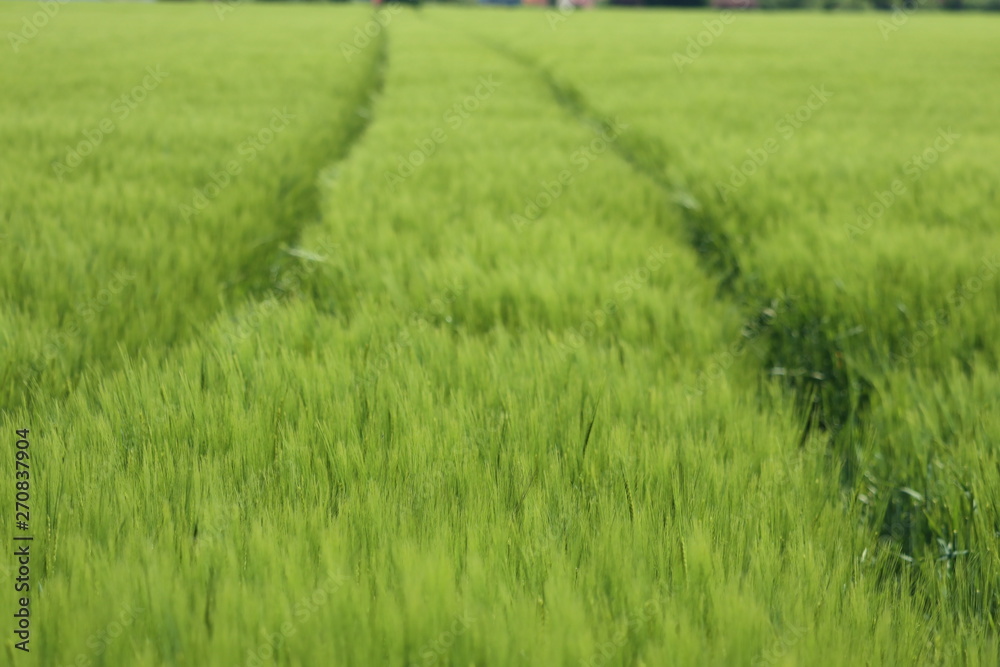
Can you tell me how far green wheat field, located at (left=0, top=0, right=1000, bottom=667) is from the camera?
0.68 meters

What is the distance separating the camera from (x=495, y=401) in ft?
4.08

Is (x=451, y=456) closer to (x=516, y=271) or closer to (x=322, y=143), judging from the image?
(x=516, y=271)

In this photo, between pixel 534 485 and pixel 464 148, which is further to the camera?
pixel 464 148

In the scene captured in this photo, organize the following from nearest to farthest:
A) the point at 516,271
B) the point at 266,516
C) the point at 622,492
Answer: the point at 266,516 → the point at 622,492 → the point at 516,271

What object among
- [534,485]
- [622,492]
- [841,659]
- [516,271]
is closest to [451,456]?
[534,485]

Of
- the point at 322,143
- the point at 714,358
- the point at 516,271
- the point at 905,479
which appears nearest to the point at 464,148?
the point at 322,143

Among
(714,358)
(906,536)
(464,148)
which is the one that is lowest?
(906,536)

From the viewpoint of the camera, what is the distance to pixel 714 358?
5.50ft

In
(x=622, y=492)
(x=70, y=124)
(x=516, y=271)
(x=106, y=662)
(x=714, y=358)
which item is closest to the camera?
(x=106, y=662)

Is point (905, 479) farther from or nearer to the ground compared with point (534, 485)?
nearer to the ground

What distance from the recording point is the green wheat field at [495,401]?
68cm

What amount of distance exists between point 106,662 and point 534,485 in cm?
54

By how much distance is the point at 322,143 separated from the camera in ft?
15.0

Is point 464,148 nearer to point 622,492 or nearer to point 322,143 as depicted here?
point 322,143
